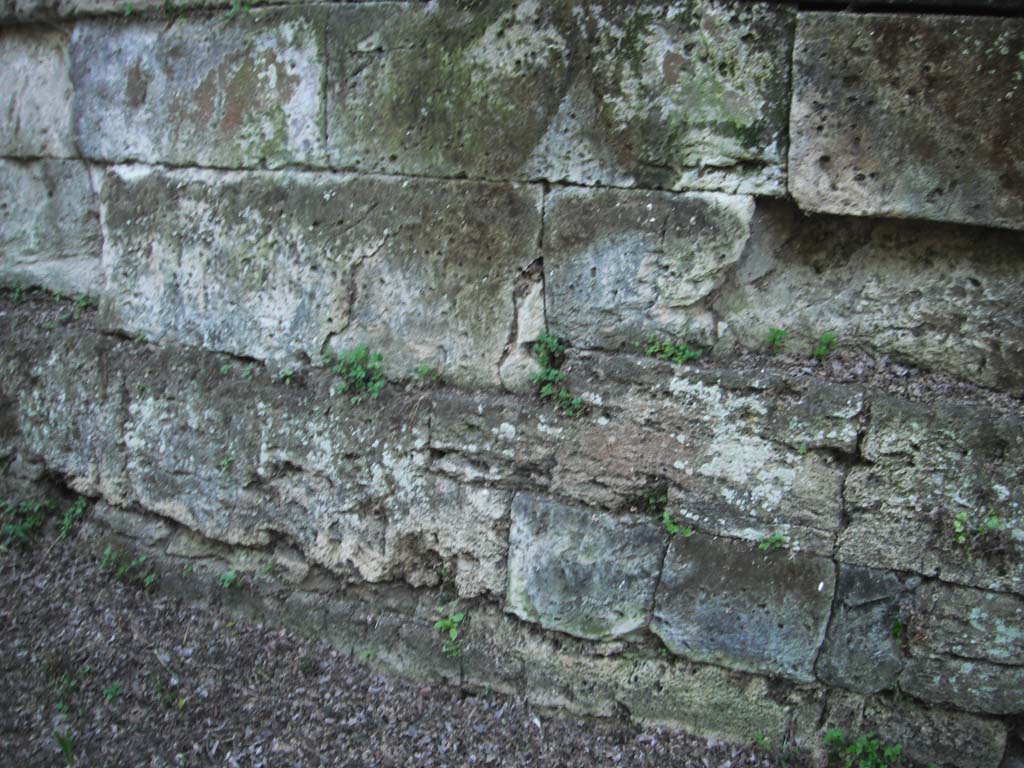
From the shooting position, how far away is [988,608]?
2.47 m

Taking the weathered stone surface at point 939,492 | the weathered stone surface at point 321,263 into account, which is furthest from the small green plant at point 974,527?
the weathered stone surface at point 321,263

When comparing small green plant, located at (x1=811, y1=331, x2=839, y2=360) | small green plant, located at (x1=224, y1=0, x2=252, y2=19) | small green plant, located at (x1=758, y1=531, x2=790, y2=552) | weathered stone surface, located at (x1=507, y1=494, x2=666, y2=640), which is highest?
small green plant, located at (x1=224, y1=0, x2=252, y2=19)

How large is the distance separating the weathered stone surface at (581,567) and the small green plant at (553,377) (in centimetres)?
36

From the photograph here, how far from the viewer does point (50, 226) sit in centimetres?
400

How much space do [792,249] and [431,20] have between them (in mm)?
1474

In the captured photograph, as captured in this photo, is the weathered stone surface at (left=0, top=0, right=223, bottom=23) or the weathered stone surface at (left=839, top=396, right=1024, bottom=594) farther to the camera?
the weathered stone surface at (left=0, top=0, right=223, bottom=23)

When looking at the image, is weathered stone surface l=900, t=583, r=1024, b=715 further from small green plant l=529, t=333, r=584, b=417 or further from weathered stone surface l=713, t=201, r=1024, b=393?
small green plant l=529, t=333, r=584, b=417

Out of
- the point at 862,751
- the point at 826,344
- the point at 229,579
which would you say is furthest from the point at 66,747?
the point at 826,344

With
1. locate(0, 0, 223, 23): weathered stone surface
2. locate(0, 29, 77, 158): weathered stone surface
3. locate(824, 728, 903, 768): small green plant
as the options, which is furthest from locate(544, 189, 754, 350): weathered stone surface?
locate(0, 29, 77, 158): weathered stone surface

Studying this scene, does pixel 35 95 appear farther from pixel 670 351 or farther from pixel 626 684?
pixel 626 684

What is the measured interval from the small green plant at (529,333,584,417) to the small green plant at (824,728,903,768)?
1.40m

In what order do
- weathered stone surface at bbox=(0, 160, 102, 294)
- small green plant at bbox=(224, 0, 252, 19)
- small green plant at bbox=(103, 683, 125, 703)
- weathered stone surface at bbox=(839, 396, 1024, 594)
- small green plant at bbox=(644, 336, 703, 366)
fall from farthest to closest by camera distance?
1. weathered stone surface at bbox=(0, 160, 102, 294)
2. small green plant at bbox=(224, 0, 252, 19)
3. small green plant at bbox=(103, 683, 125, 703)
4. small green plant at bbox=(644, 336, 703, 366)
5. weathered stone surface at bbox=(839, 396, 1024, 594)

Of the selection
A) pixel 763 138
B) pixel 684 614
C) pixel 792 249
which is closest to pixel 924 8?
pixel 763 138

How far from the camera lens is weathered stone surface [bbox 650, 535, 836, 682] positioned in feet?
8.59
